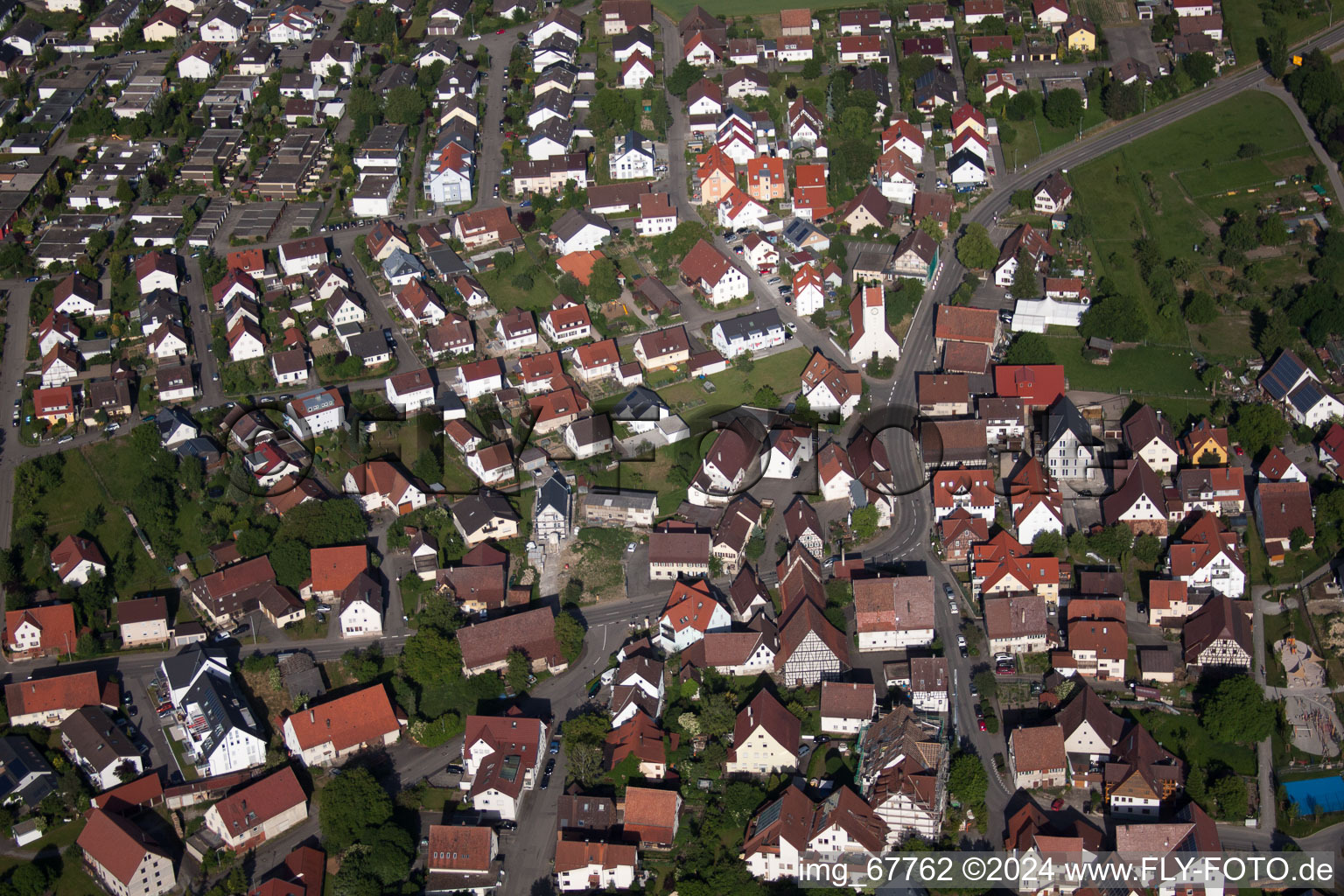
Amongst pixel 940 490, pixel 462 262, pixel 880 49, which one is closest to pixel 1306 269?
pixel 940 490

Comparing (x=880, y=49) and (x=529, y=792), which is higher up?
(x=880, y=49)

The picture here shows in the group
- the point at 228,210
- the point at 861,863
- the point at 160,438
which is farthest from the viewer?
the point at 228,210

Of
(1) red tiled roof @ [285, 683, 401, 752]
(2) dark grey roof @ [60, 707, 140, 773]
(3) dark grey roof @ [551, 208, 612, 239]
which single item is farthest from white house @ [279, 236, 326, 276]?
(1) red tiled roof @ [285, 683, 401, 752]

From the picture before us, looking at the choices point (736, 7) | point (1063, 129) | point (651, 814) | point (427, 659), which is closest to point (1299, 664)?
point (651, 814)

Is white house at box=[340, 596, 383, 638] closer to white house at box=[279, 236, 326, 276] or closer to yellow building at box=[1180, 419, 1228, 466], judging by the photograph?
white house at box=[279, 236, 326, 276]

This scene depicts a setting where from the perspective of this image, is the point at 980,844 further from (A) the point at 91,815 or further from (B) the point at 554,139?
(B) the point at 554,139

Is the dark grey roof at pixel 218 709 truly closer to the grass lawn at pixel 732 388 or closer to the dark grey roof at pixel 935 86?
the grass lawn at pixel 732 388
